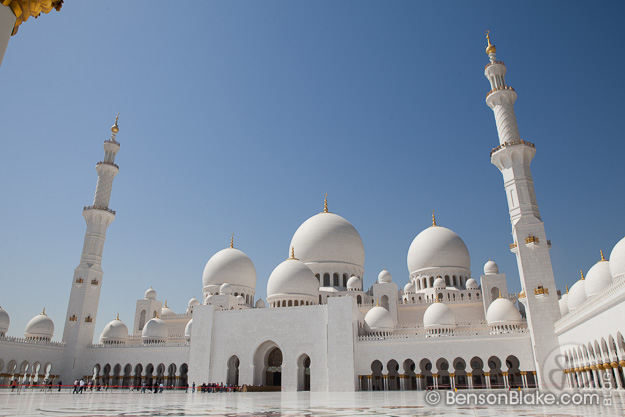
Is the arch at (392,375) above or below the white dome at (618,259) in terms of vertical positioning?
below

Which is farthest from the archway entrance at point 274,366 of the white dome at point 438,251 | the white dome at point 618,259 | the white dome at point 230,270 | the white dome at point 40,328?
the white dome at point 618,259

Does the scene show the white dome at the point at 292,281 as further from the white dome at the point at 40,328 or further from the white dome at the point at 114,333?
the white dome at the point at 40,328

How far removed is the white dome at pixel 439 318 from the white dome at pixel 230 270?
14.9 meters

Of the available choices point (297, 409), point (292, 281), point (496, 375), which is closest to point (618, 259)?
point (496, 375)

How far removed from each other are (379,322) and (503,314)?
21.2 ft

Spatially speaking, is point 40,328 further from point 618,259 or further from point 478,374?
point 618,259

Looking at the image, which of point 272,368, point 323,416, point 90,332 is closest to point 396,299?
point 272,368

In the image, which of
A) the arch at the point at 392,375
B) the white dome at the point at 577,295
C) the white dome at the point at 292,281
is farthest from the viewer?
the white dome at the point at 292,281

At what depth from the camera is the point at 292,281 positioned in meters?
26.5

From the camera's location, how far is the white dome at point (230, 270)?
33.0 m

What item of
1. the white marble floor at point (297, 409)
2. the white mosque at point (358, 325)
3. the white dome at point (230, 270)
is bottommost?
the white marble floor at point (297, 409)

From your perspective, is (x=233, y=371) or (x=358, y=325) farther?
(x=233, y=371)

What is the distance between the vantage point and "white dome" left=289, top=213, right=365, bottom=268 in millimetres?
30891

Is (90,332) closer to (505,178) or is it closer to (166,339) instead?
(166,339)
